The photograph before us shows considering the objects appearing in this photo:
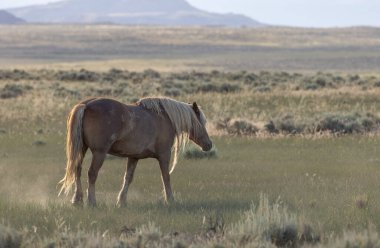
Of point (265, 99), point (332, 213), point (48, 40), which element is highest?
point (332, 213)

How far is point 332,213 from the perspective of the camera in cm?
958

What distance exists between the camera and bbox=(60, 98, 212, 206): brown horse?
33.8 feet

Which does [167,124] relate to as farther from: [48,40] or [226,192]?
[48,40]

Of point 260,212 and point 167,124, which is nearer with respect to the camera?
point 260,212

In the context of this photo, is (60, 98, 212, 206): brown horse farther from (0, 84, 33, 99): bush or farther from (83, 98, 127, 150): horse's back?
(0, 84, 33, 99): bush

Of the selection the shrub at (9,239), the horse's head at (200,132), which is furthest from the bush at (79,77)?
the shrub at (9,239)

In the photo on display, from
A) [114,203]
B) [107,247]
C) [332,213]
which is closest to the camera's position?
[107,247]

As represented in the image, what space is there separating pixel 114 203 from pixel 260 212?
3.26 m

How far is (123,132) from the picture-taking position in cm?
1056

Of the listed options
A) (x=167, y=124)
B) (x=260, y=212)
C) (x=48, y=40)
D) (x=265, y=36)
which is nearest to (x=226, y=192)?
(x=167, y=124)

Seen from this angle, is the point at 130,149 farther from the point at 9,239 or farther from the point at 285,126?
the point at 285,126

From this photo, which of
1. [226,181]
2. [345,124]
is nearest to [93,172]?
[226,181]

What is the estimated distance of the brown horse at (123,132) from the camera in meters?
10.3

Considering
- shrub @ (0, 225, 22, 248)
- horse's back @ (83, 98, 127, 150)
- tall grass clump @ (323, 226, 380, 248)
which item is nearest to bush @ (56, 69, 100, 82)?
horse's back @ (83, 98, 127, 150)
